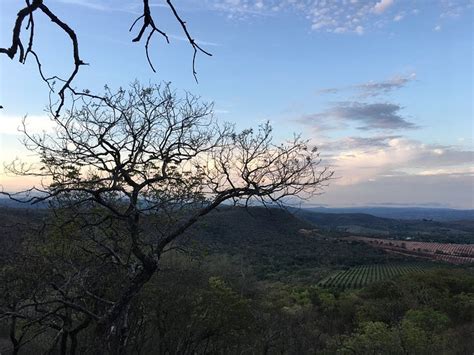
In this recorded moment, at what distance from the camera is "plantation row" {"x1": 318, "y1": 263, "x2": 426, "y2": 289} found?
71.8 m

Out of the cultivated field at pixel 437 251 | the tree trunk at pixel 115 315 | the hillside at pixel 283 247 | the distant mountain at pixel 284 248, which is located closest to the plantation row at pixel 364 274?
the distant mountain at pixel 284 248

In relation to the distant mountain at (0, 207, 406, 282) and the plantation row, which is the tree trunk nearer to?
the distant mountain at (0, 207, 406, 282)

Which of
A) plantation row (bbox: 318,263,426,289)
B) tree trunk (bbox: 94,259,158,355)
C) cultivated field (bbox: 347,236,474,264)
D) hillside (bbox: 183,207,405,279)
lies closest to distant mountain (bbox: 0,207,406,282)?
hillside (bbox: 183,207,405,279)

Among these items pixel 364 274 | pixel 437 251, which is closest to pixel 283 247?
pixel 364 274

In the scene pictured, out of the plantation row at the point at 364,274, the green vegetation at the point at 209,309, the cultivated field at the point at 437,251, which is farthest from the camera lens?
the cultivated field at the point at 437,251

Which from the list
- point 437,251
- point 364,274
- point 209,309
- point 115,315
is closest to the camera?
point 115,315

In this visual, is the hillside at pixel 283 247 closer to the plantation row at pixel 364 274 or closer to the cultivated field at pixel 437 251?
the plantation row at pixel 364 274

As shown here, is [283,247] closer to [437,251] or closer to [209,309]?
[437,251]

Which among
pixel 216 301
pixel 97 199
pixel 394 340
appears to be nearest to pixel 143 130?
pixel 97 199

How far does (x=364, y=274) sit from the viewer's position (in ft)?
278

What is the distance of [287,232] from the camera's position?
111m

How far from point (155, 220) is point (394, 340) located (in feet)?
51.5

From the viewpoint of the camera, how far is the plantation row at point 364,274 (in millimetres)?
71750

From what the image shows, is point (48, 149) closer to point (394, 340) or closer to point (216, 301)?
point (216, 301)
